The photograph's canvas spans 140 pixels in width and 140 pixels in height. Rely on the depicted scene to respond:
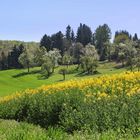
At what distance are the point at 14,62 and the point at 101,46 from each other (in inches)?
1320

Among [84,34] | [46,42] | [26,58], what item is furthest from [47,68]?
[84,34]

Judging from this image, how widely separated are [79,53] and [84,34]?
101 ft

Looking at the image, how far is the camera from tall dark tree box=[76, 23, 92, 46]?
186875mm

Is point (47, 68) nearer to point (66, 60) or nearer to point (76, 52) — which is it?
point (66, 60)

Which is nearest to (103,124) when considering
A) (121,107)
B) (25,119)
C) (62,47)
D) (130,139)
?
(121,107)

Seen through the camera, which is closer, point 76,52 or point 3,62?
point 76,52

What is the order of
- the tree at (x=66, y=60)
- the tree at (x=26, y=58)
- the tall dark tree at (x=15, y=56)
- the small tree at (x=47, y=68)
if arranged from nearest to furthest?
the small tree at (x=47, y=68), the tree at (x=26, y=58), the tree at (x=66, y=60), the tall dark tree at (x=15, y=56)

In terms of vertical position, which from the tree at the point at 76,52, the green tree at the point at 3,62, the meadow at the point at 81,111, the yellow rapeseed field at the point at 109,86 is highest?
the yellow rapeseed field at the point at 109,86

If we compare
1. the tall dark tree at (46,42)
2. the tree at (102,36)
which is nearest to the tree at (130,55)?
the tree at (102,36)

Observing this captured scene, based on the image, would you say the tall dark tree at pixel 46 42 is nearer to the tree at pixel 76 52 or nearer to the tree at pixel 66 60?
the tree at pixel 76 52

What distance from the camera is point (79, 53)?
527ft

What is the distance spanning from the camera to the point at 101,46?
173750mm

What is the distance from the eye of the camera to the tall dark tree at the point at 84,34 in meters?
187

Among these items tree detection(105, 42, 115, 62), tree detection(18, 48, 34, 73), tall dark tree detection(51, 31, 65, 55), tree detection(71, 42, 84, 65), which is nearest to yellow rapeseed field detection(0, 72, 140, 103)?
tree detection(18, 48, 34, 73)
